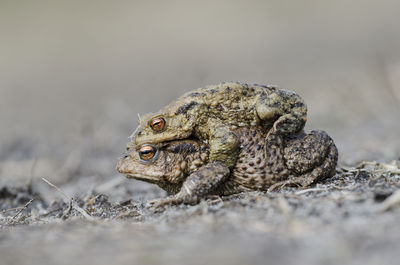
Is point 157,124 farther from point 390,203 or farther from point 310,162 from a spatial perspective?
point 390,203

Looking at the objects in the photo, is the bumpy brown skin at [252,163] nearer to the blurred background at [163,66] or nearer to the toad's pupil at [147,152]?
the toad's pupil at [147,152]

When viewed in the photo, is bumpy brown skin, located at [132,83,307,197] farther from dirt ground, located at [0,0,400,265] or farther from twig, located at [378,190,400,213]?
twig, located at [378,190,400,213]

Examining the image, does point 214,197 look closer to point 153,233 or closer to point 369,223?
point 153,233

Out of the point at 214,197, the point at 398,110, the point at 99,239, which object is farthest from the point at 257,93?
the point at 398,110

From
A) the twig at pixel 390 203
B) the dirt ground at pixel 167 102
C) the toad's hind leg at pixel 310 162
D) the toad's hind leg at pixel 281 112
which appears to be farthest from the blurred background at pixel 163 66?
the twig at pixel 390 203

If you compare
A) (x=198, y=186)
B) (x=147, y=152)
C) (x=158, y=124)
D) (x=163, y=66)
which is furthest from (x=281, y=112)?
(x=163, y=66)
